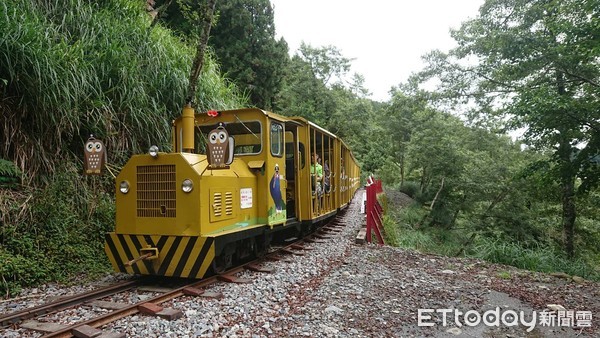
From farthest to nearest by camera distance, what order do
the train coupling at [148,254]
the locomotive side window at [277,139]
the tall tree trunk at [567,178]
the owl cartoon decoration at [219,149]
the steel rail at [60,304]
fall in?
the tall tree trunk at [567,178] → the locomotive side window at [277,139] → the train coupling at [148,254] → the owl cartoon decoration at [219,149] → the steel rail at [60,304]

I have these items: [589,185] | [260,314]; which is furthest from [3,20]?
[589,185]

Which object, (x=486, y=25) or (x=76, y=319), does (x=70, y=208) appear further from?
(x=486, y=25)

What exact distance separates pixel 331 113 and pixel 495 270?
18478 millimetres

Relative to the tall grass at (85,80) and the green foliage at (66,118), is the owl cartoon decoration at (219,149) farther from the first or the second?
the tall grass at (85,80)

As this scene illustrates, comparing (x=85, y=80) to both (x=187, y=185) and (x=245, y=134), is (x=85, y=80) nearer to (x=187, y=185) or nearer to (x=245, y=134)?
(x=245, y=134)

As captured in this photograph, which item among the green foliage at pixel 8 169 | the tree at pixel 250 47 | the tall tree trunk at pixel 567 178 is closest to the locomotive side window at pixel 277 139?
the green foliage at pixel 8 169

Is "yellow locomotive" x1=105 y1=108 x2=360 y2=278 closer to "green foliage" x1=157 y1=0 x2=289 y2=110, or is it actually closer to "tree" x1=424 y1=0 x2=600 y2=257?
"tree" x1=424 y1=0 x2=600 y2=257

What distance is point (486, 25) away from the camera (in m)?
13.2

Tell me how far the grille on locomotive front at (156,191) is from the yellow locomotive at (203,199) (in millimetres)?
12

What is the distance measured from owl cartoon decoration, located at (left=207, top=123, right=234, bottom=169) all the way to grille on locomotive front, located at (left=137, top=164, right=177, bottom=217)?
2.41ft

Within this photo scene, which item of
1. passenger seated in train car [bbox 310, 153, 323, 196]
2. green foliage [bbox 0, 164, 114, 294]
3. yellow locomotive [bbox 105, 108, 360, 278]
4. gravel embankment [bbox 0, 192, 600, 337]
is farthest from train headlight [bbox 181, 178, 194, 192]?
passenger seated in train car [bbox 310, 153, 323, 196]

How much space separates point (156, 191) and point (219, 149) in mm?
1165

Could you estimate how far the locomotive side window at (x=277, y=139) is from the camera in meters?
6.38

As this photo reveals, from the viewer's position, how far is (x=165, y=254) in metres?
4.80
